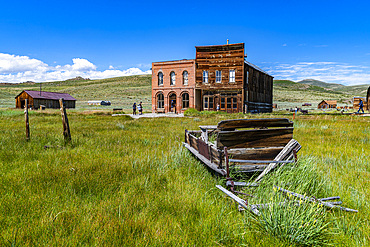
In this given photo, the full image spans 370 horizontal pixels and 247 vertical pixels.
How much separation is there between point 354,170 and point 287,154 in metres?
1.66

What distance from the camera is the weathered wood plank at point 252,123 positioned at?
11.8 ft

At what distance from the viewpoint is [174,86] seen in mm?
30281

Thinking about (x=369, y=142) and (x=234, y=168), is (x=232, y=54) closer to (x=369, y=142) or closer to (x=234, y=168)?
(x=369, y=142)

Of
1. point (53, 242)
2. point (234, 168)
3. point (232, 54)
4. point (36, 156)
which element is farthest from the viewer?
point (232, 54)

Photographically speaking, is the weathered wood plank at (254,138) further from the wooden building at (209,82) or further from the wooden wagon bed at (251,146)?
the wooden building at (209,82)

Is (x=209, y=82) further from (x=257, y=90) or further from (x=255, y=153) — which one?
(x=255, y=153)

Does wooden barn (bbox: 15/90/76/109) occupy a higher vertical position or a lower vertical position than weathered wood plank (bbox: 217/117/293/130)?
higher

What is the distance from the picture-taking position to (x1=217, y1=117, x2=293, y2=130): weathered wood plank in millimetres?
3592

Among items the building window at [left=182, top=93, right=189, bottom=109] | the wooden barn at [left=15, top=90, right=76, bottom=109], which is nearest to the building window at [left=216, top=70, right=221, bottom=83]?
the building window at [left=182, top=93, right=189, bottom=109]

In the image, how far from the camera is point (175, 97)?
31062 mm

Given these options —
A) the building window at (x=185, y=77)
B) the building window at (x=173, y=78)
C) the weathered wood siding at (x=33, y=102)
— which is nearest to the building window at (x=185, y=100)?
the building window at (x=185, y=77)

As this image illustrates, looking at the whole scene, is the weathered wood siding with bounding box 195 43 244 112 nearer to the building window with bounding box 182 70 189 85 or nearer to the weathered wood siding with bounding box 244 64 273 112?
the building window with bounding box 182 70 189 85

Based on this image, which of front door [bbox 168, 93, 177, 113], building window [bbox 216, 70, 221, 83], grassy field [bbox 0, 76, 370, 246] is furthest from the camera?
front door [bbox 168, 93, 177, 113]

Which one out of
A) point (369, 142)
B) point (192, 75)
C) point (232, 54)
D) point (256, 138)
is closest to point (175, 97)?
point (192, 75)
